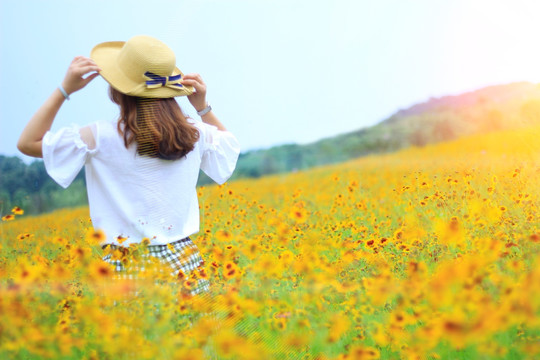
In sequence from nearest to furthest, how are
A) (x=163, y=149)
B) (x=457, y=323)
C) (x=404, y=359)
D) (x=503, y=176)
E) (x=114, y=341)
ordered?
(x=457, y=323)
(x=114, y=341)
(x=404, y=359)
(x=163, y=149)
(x=503, y=176)

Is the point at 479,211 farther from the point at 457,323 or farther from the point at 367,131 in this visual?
the point at 367,131

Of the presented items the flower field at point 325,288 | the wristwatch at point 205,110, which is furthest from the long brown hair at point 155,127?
the flower field at point 325,288

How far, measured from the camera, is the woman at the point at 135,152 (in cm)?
169

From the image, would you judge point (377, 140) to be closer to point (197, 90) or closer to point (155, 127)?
point (197, 90)

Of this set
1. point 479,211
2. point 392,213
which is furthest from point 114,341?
point 392,213

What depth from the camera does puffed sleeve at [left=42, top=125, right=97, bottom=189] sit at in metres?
1.67

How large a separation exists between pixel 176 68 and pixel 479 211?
1554mm

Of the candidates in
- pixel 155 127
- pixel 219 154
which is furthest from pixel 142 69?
pixel 219 154

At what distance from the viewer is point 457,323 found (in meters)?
1.11

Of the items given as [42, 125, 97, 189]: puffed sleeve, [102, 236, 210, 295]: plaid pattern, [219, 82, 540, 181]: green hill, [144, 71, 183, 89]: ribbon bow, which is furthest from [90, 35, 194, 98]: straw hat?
[219, 82, 540, 181]: green hill

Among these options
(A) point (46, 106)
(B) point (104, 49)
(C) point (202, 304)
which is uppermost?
(B) point (104, 49)

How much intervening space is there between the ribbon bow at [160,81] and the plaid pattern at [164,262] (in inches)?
22.5

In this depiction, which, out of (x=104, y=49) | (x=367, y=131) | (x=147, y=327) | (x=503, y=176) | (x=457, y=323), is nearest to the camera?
(x=457, y=323)

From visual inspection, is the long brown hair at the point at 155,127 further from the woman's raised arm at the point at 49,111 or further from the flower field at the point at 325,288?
the flower field at the point at 325,288
